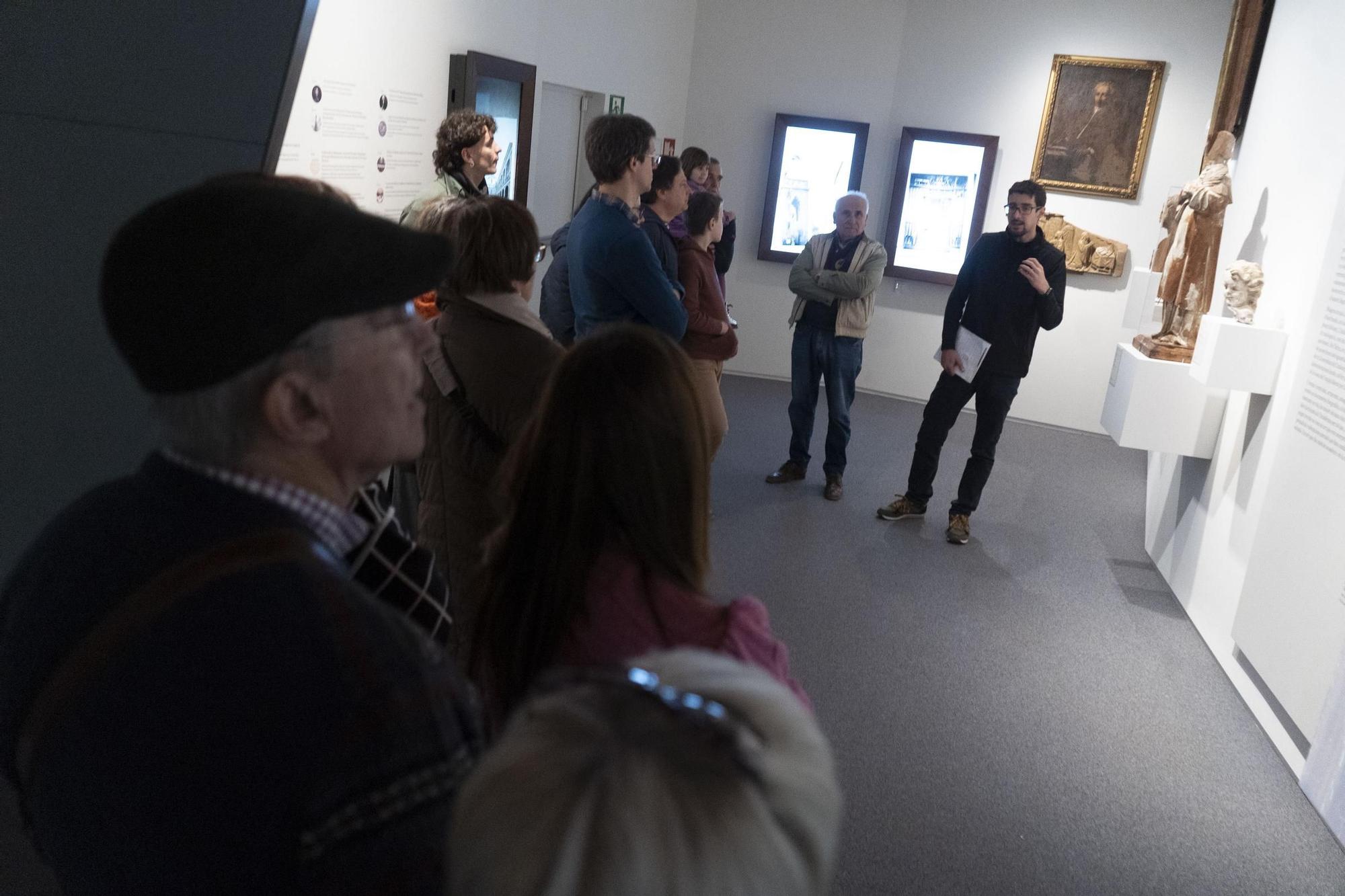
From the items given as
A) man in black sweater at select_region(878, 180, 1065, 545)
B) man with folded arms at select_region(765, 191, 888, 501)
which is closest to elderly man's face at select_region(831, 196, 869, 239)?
man with folded arms at select_region(765, 191, 888, 501)

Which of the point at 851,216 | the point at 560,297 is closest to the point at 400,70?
the point at 560,297

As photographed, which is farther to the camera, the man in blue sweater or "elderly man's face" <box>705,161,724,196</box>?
"elderly man's face" <box>705,161,724,196</box>

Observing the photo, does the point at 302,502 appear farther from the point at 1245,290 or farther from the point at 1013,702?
the point at 1245,290

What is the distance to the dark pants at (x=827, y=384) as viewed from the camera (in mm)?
5922

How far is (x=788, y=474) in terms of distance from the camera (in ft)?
20.1

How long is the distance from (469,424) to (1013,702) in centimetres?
248

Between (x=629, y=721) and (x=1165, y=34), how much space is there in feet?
28.1

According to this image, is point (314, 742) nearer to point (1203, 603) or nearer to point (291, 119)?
point (291, 119)

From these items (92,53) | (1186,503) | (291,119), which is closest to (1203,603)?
(1186,503)

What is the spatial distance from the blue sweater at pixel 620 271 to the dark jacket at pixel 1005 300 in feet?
7.34

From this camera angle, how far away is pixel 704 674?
662 millimetres

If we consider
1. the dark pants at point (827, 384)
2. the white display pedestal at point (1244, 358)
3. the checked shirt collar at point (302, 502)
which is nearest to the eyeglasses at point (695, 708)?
the checked shirt collar at point (302, 502)

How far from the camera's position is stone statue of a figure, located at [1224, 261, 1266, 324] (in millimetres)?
4426

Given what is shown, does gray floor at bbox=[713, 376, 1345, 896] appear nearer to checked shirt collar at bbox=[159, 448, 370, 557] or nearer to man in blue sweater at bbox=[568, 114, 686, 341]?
man in blue sweater at bbox=[568, 114, 686, 341]
